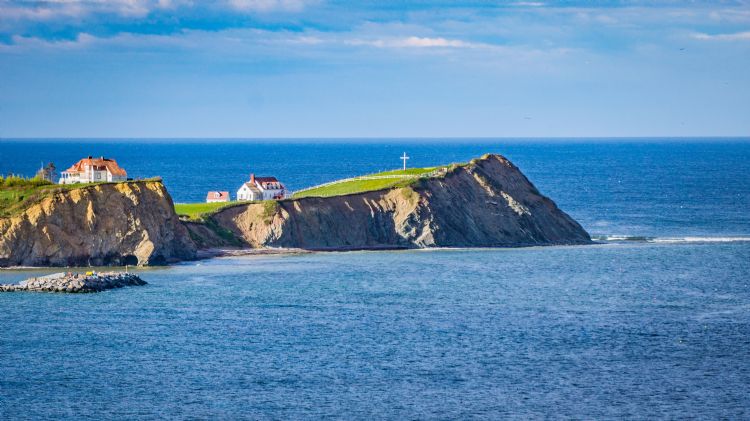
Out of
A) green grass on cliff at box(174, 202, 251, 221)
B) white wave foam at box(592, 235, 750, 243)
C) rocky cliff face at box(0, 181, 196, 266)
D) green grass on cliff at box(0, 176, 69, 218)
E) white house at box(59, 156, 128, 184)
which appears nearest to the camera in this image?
rocky cliff face at box(0, 181, 196, 266)

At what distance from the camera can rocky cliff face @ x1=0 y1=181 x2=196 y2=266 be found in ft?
274

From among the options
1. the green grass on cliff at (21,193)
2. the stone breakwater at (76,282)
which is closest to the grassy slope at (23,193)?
the green grass on cliff at (21,193)

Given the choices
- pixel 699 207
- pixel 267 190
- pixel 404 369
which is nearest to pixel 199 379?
pixel 404 369

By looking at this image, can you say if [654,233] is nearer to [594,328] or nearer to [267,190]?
[267,190]

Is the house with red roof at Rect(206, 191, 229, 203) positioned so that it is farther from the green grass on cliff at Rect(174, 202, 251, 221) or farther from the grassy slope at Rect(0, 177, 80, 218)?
the grassy slope at Rect(0, 177, 80, 218)

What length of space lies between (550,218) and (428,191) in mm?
11960

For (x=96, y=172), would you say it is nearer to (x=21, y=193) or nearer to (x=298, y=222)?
(x=21, y=193)

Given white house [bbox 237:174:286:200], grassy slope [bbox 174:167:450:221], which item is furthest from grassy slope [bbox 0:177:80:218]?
white house [bbox 237:174:286:200]

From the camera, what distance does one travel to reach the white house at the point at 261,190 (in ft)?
357

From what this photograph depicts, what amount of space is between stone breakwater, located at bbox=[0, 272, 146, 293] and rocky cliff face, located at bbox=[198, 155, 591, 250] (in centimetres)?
1794

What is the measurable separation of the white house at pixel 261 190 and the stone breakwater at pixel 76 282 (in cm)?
3180

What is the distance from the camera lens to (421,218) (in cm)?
10150

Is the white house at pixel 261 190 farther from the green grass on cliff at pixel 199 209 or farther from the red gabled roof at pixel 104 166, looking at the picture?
the red gabled roof at pixel 104 166

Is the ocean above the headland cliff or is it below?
below
